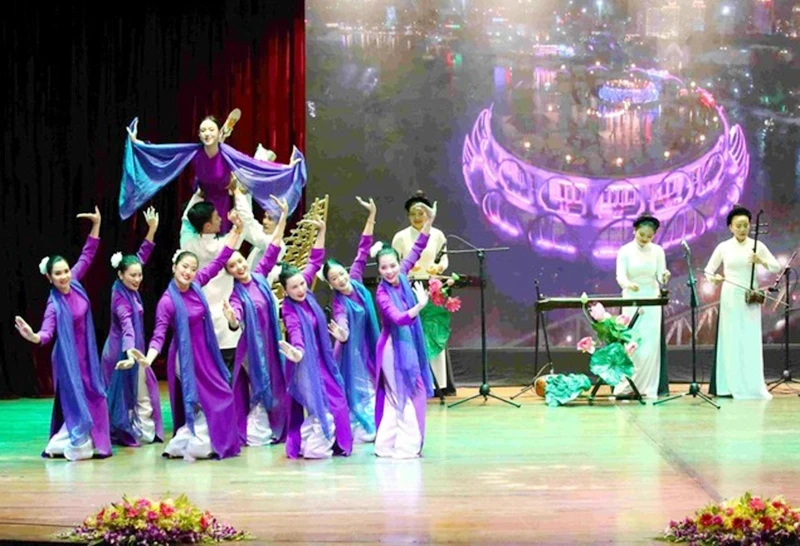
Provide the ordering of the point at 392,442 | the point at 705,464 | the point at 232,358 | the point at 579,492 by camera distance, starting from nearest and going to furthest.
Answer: the point at 579,492
the point at 705,464
the point at 392,442
the point at 232,358

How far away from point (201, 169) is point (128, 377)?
1.51m

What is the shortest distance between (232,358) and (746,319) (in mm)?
4103

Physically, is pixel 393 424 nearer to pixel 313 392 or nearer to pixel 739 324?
pixel 313 392

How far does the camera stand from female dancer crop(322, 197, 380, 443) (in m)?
7.47

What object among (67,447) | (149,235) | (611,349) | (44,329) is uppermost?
(149,235)

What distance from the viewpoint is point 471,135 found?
36.3 ft

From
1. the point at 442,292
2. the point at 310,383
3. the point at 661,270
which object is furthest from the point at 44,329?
the point at 661,270

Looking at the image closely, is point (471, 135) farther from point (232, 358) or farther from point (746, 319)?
point (232, 358)

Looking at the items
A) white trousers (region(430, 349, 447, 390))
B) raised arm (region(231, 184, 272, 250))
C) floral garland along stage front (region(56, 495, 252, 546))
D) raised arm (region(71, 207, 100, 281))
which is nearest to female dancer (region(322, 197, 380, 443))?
raised arm (region(231, 184, 272, 250))

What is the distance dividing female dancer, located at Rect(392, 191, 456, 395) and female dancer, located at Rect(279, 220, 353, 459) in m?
2.35

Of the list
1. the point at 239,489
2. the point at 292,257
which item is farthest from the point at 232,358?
the point at 239,489

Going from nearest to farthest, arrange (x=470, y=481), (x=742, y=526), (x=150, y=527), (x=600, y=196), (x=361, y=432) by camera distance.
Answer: (x=742, y=526)
(x=150, y=527)
(x=470, y=481)
(x=361, y=432)
(x=600, y=196)

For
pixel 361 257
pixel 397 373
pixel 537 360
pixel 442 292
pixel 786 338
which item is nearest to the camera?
pixel 397 373

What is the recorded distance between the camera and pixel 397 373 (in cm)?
693
